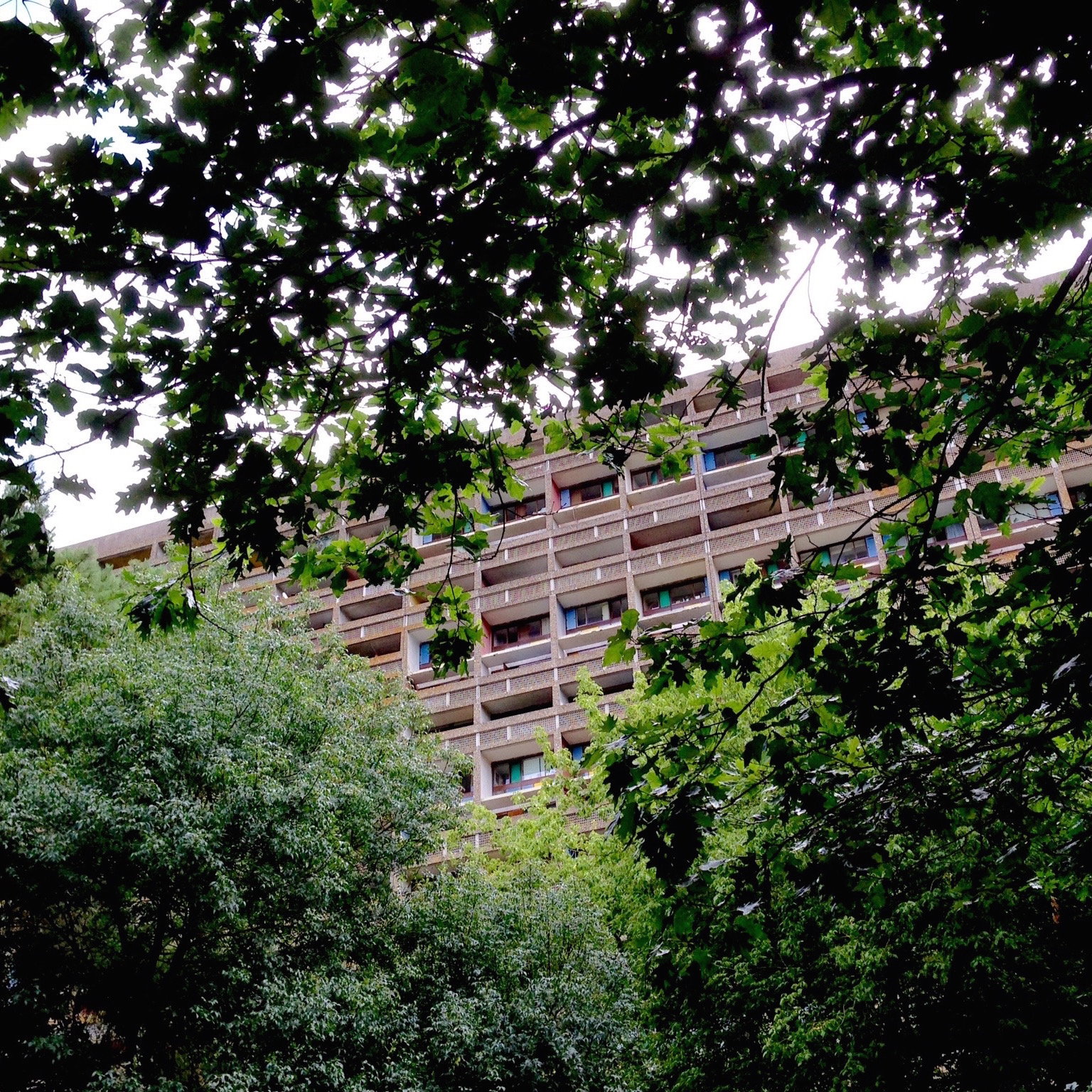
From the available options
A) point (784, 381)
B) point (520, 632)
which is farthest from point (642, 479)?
point (520, 632)

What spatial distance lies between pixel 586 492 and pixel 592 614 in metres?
5.27

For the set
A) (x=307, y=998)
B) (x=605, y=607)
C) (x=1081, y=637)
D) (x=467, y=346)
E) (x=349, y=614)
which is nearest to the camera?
(x=1081, y=637)

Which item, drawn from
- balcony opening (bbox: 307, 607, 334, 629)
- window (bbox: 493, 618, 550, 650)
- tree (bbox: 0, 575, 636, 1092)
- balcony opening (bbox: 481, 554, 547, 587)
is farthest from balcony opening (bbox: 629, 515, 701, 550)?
tree (bbox: 0, 575, 636, 1092)

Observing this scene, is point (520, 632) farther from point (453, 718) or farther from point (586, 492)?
point (586, 492)

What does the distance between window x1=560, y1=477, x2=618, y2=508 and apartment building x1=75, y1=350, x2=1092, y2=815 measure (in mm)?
56

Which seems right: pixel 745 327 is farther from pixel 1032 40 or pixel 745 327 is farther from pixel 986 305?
pixel 1032 40

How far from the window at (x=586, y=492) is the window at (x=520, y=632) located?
15.4ft

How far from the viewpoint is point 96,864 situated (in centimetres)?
1274

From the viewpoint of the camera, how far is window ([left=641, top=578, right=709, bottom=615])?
3356 cm

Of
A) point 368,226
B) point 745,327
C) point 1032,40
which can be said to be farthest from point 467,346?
point 1032,40

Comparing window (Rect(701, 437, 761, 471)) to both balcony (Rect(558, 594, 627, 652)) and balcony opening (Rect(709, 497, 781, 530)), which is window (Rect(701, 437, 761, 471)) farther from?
balcony (Rect(558, 594, 627, 652))

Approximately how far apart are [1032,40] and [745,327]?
188cm

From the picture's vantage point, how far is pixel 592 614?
34969 millimetres

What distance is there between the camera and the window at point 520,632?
35438 millimetres
